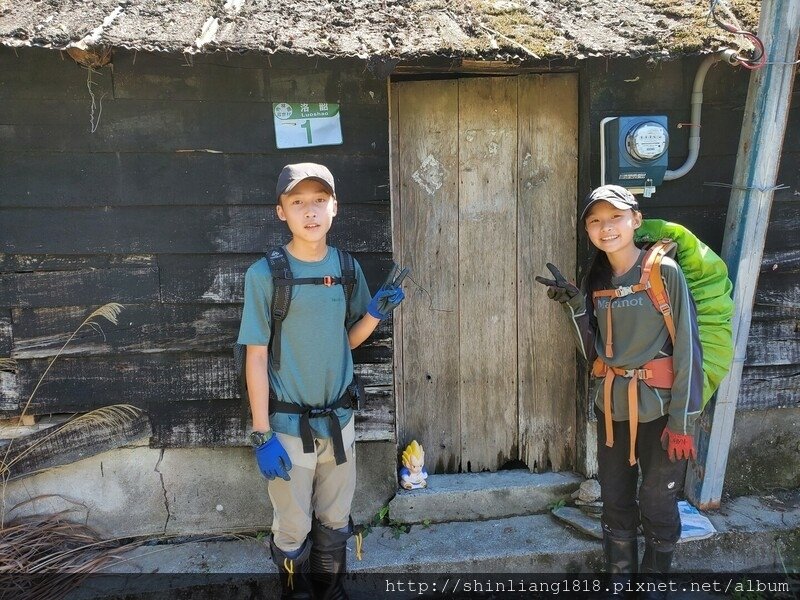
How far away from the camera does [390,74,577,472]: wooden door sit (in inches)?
144

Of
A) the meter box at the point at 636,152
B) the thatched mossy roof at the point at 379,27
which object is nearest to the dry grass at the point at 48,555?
the thatched mossy roof at the point at 379,27

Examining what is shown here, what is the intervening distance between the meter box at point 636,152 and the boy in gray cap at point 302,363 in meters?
1.39

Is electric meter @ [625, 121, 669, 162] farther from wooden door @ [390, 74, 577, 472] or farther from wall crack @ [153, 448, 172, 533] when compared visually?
wall crack @ [153, 448, 172, 533]

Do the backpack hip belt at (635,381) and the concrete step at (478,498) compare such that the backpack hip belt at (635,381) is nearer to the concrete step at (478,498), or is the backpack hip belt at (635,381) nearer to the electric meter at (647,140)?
the concrete step at (478,498)

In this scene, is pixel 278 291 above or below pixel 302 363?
above

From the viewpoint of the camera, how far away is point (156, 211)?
3.23 m

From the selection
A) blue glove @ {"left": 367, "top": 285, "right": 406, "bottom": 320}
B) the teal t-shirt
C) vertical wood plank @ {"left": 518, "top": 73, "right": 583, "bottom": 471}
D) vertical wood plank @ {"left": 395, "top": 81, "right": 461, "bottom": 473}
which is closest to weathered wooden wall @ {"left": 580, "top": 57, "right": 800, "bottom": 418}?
vertical wood plank @ {"left": 518, "top": 73, "right": 583, "bottom": 471}

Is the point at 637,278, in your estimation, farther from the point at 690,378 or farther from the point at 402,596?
the point at 402,596

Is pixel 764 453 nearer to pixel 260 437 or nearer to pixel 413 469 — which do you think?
pixel 413 469

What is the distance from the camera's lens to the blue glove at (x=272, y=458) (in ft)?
8.56

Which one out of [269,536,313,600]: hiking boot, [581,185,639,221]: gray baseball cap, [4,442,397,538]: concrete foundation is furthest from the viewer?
[4,442,397,538]: concrete foundation

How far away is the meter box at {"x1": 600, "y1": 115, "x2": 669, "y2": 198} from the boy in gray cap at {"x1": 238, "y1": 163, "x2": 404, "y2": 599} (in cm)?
139

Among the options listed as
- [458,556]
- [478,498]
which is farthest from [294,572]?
[478,498]

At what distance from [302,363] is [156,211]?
1.26m
